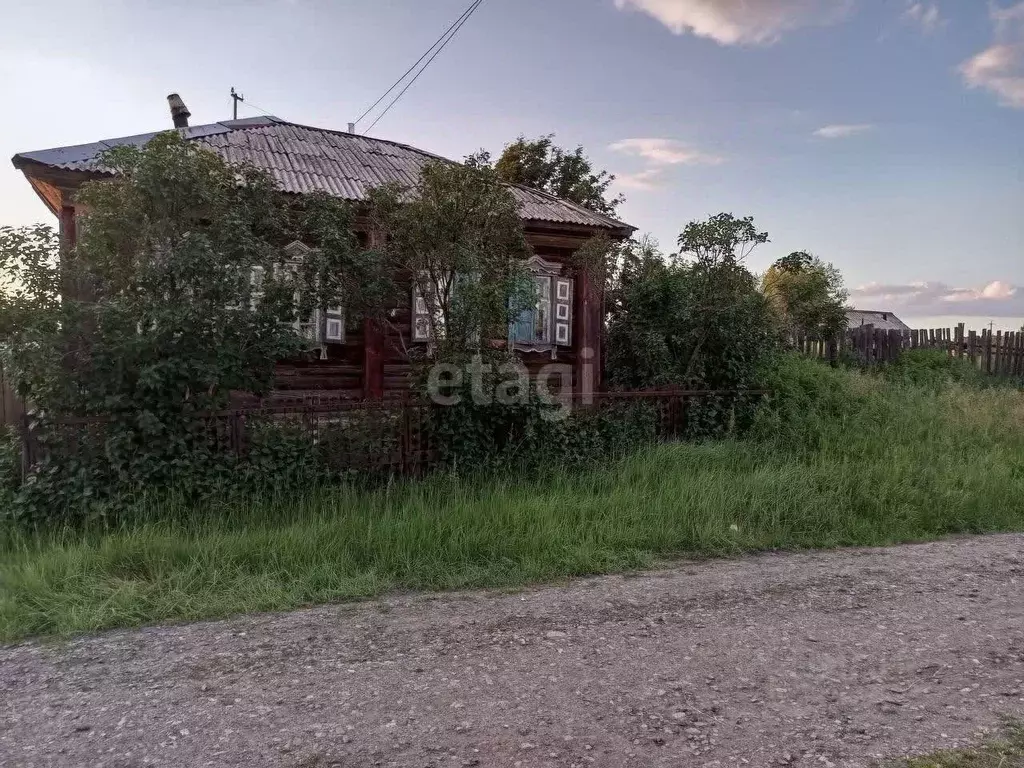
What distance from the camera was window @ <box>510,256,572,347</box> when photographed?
10.6 meters

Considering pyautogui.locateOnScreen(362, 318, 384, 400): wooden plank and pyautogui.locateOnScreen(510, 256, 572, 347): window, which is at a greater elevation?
pyautogui.locateOnScreen(510, 256, 572, 347): window

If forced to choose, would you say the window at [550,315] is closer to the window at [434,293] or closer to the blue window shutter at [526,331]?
the blue window shutter at [526,331]

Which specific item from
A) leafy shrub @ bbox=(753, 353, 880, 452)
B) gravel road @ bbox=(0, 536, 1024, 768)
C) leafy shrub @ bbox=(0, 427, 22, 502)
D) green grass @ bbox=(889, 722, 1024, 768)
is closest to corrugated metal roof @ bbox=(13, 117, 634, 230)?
leafy shrub @ bbox=(753, 353, 880, 452)

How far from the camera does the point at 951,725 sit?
2615mm

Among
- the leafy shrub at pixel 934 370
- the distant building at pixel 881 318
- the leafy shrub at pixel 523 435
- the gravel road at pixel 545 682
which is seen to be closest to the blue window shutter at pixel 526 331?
the leafy shrub at pixel 523 435

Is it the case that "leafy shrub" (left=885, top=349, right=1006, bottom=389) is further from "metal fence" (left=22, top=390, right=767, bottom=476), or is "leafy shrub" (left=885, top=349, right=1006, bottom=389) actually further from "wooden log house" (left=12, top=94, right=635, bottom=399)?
"metal fence" (left=22, top=390, right=767, bottom=476)

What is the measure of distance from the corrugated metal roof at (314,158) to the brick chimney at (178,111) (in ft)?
3.17

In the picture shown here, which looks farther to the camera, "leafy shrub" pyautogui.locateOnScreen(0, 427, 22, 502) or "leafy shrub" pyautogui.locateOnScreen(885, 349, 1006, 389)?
"leafy shrub" pyautogui.locateOnScreen(885, 349, 1006, 389)

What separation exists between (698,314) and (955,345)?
32.0 ft

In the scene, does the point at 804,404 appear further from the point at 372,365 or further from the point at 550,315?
the point at 372,365

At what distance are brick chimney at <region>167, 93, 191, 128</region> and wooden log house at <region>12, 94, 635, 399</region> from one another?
2 centimetres

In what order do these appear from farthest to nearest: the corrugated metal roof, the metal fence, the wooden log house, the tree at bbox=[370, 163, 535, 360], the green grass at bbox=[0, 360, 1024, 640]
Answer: the wooden log house → the corrugated metal roof → the tree at bbox=[370, 163, 535, 360] → the metal fence → the green grass at bbox=[0, 360, 1024, 640]

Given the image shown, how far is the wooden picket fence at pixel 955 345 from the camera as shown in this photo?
14.2 meters

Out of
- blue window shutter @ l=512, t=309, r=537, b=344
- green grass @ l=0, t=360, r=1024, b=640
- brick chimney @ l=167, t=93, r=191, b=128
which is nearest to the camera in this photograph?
green grass @ l=0, t=360, r=1024, b=640
